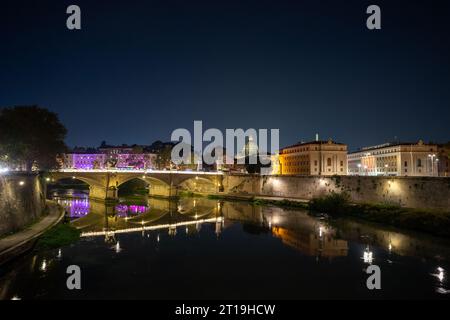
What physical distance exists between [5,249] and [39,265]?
1.91 m

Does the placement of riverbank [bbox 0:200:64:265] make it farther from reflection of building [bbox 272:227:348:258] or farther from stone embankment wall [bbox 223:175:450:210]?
stone embankment wall [bbox 223:175:450:210]

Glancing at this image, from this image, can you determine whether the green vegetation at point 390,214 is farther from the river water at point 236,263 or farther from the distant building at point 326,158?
the distant building at point 326,158

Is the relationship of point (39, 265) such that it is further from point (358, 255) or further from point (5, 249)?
point (358, 255)

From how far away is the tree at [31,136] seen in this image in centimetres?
3192

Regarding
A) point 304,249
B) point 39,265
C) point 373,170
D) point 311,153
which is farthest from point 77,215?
point 373,170

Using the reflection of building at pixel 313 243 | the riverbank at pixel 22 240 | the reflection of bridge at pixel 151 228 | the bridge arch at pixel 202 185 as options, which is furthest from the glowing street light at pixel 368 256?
the bridge arch at pixel 202 185

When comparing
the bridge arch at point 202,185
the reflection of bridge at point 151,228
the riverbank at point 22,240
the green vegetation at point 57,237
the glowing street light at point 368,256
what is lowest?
the glowing street light at point 368,256

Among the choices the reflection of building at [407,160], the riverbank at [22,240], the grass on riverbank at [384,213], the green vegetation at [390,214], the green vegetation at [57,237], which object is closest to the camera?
the riverbank at [22,240]

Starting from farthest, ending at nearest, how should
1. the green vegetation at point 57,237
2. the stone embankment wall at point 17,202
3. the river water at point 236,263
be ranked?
the green vegetation at point 57,237 < the stone embankment wall at point 17,202 < the river water at point 236,263

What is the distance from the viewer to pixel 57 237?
2488 centimetres

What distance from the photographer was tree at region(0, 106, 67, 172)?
31.9 meters

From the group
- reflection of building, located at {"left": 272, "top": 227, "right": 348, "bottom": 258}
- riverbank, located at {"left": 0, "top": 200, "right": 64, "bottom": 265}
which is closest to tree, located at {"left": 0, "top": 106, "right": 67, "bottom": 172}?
riverbank, located at {"left": 0, "top": 200, "right": 64, "bottom": 265}

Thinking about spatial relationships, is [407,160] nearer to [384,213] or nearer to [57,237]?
[384,213]

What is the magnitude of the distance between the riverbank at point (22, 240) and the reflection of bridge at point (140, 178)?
2368 centimetres
